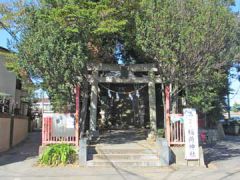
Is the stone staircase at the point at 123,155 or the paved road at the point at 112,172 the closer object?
the paved road at the point at 112,172

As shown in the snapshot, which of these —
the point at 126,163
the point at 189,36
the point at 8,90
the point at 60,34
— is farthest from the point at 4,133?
the point at 189,36

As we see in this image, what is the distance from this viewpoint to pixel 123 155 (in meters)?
15.6

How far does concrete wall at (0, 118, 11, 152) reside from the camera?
19422mm

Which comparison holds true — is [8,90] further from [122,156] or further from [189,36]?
[189,36]

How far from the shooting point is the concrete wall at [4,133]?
765 inches

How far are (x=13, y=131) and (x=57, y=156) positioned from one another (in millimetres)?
7843

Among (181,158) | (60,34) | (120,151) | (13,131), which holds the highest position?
(60,34)

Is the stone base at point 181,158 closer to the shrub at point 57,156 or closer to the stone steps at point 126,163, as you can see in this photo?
the stone steps at point 126,163

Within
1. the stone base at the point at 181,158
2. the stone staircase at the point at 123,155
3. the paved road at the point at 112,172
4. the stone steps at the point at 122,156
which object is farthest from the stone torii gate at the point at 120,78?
the paved road at the point at 112,172

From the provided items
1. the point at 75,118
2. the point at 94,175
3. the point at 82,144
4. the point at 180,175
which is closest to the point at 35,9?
the point at 75,118

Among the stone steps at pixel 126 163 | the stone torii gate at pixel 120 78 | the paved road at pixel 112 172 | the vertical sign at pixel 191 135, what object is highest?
the stone torii gate at pixel 120 78

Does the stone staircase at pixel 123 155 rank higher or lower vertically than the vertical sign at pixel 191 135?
lower

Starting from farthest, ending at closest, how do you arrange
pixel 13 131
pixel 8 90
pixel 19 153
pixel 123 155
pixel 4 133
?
pixel 8 90
pixel 13 131
pixel 4 133
pixel 19 153
pixel 123 155

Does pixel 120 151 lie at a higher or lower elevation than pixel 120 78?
lower
